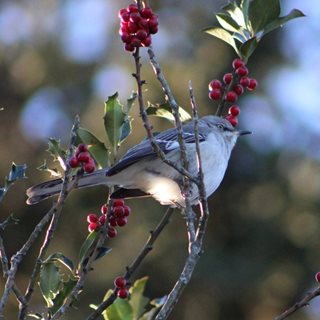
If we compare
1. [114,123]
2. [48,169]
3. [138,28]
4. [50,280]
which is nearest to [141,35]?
[138,28]

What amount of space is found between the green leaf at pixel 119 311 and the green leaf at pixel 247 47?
1.24 meters

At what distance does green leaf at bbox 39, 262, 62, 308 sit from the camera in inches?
110

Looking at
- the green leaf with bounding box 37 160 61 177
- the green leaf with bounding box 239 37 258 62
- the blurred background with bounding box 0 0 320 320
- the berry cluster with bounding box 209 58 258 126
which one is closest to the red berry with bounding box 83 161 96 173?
the green leaf with bounding box 37 160 61 177

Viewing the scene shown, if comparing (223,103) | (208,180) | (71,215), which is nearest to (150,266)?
(71,215)

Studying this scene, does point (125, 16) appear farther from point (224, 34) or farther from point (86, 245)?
point (86, 245)

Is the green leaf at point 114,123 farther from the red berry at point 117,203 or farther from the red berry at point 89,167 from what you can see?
the red berry at point 89,167

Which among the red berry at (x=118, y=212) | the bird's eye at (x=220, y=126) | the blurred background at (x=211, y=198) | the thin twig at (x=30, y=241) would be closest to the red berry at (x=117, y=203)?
the red berry at (x=118, y=212)

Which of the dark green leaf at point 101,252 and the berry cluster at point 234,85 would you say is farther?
the berry cluster at point 234,85

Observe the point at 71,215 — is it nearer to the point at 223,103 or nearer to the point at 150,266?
the point at 150,266

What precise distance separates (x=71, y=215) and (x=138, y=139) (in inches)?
57.0

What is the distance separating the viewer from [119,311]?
2.99m

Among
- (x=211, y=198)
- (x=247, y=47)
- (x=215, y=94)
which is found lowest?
(x=211, y=198)

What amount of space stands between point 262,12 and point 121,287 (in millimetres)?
1333

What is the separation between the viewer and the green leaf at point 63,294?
2748mm
